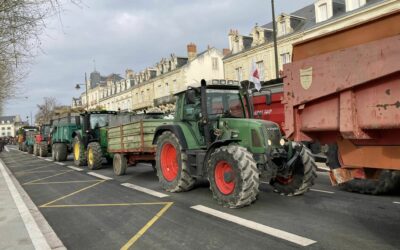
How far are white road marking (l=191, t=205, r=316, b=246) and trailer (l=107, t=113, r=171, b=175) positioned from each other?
404cm

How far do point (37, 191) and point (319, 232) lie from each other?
8.12 meters

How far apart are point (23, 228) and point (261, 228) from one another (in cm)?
381

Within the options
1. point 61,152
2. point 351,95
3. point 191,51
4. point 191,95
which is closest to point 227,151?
point 191,95

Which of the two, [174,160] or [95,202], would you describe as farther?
[174,160]

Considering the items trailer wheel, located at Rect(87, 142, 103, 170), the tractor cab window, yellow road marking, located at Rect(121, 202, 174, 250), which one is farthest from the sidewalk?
the tractor cab window

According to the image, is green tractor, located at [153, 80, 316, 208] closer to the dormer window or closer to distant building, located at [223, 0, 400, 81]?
distant building, located at [223, 0, 400, 81]

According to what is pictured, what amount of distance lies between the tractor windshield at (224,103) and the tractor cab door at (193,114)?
0.90ft

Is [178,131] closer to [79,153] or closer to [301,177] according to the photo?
[301,177]

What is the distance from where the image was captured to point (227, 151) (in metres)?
7.26

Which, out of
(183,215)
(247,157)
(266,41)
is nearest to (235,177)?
(247,157)

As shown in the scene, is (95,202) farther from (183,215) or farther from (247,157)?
(247,157)

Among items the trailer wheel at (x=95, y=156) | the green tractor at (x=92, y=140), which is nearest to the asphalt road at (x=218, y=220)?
the trailer wheel at (x=95, y=156)

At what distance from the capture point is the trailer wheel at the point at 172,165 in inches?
348

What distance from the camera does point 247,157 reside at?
23.1 ft
